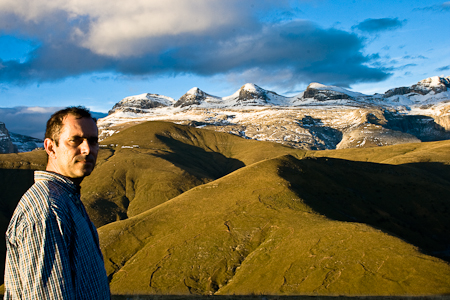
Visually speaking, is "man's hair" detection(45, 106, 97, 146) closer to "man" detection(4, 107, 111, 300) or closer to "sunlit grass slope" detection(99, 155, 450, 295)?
"man" detection(4, 107, 111, 300)

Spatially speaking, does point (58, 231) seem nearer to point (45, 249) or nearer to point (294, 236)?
point (45, 249)

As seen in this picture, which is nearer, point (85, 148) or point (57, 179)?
point (57, 179)

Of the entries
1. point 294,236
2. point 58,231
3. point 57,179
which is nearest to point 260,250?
point 294,236

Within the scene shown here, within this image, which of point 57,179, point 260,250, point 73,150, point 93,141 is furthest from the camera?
point 260,250

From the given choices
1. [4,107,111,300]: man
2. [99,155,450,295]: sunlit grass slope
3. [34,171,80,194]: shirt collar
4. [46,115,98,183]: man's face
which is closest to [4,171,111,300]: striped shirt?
[4,107,111,300]: man

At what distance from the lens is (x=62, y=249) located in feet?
11.0

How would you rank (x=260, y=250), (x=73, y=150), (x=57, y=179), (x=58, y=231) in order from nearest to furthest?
(x=58, y=231), (x=57, y=179), (x=73, y=150), (x=260, y=250)

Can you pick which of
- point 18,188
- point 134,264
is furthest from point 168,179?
point 134,264

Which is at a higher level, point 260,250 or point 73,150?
point 73,150

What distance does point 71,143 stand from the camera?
14.1 feet

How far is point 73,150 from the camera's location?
13.9ft

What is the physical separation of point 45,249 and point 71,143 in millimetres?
1610

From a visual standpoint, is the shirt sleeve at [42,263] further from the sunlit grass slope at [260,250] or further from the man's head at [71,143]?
the sunlit grass slope at [260,250]

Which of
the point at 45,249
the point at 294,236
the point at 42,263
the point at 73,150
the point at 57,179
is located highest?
the point at 73,150
